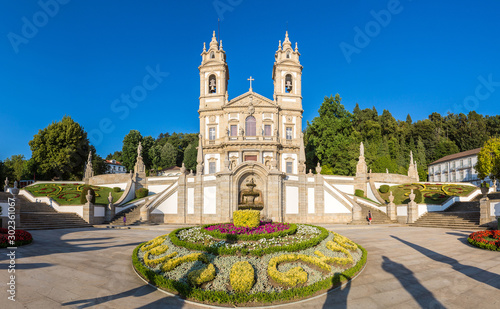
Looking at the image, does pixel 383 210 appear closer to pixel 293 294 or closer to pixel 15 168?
pixel 293 294

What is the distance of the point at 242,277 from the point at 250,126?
132 ft

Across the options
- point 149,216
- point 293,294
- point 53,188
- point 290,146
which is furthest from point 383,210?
point 53,188

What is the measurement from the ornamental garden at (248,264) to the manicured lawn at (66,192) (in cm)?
2495

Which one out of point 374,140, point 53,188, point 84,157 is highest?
point 374,140

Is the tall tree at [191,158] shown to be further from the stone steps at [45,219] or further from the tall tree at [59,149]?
the stone steps at [45,219]

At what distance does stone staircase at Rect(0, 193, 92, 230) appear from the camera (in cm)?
2302

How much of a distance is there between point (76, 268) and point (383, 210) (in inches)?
1124

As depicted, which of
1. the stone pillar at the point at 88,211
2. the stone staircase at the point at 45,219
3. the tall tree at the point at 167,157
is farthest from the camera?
the tall tree at the point at 167,157

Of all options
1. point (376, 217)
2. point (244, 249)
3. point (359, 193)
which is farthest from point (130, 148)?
point (244, 249)

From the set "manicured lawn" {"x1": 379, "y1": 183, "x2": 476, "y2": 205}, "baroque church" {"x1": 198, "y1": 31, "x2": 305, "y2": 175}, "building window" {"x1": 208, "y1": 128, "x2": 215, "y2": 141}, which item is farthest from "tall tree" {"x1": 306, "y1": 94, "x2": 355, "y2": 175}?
"building window" {"x1": 208, "y1": 128, "x2": 215, "y2": 141}

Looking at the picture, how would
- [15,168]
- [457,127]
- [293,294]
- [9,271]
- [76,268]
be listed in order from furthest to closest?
1. [457,127]
2. [15,168]
3. [76,268]
4. [9,271]
5. [293,294]

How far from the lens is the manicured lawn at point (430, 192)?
33.5 m

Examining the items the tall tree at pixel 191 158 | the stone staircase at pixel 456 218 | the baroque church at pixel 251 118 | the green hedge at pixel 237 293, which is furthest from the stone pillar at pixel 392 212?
the tall tree at pixel 191 158

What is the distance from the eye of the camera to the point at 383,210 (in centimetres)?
3088
